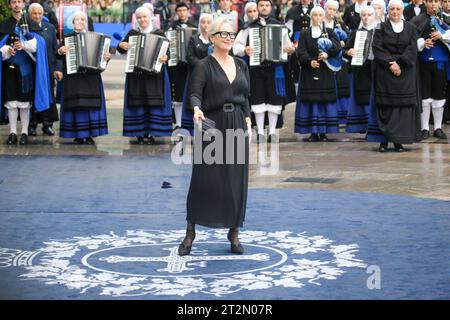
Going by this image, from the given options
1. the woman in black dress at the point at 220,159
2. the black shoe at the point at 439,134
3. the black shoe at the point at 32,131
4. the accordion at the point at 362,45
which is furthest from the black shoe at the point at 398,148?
the woman in black dress at the point at 220,159

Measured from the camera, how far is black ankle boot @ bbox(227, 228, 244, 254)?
9484 millimetres

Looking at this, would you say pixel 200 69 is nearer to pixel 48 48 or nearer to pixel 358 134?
A: pixel 48 48

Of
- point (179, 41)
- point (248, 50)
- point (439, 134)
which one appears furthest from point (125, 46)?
point (439, 134)

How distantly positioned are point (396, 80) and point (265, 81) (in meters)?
2.21

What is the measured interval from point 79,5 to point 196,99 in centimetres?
1008

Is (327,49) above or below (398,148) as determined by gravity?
above

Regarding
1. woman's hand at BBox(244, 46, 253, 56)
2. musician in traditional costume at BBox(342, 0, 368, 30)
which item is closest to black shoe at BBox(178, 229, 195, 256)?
woman's hand at BBox(244, 46, 253, 56)

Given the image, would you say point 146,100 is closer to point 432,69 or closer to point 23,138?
point 23,138

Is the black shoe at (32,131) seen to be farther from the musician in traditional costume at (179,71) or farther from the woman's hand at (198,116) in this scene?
the woman's hand at (198,116)

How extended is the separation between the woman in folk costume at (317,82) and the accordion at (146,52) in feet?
6.27

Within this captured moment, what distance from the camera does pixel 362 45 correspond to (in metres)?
16.7

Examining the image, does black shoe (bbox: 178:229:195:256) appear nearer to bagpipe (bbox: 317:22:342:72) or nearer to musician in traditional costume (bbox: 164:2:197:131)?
bagpipe (bbox: 317:22:342:72)

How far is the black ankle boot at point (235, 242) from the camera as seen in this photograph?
373 inches

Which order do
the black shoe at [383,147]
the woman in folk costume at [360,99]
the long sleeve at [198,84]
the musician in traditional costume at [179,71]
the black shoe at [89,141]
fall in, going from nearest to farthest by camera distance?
the long sleeve at [198,84], the black shoe at [383,147], the black shoe at [89,141], the woman in folk costume at [360,99], the musician in traditional costume at [179,71]
